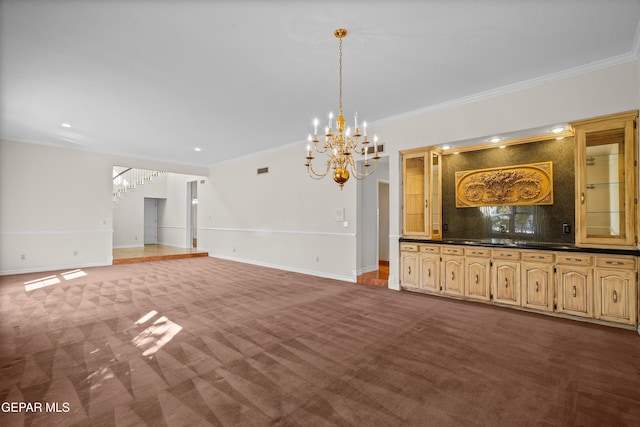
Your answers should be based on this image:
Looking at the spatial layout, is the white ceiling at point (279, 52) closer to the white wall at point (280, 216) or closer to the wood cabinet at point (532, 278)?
the white wall at point (280, 216)

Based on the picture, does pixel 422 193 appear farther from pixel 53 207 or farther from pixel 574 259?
pixel 53 207

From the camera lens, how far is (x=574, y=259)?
3.91 meters

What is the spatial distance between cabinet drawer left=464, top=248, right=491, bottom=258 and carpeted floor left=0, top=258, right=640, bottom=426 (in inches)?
31.3

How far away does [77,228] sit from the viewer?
26.4 ft

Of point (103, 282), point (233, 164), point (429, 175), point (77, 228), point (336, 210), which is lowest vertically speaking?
point (103, 282)

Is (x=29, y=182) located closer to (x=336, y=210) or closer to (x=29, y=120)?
(x=29, y=120)

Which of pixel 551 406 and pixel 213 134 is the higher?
pixel 213 134

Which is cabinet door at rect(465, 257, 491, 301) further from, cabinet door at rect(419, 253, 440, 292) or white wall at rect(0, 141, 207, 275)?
white wall at rect(0, 141, 207, 275)

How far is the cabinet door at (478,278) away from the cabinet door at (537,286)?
48 centimetres

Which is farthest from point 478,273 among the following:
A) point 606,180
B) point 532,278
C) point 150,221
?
point 150,221

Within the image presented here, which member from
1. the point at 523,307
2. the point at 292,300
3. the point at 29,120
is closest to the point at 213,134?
the point at 29,120

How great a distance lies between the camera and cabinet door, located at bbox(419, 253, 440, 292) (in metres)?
5.14

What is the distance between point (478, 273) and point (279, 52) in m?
4.42

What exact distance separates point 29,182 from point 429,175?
9.60 metres
